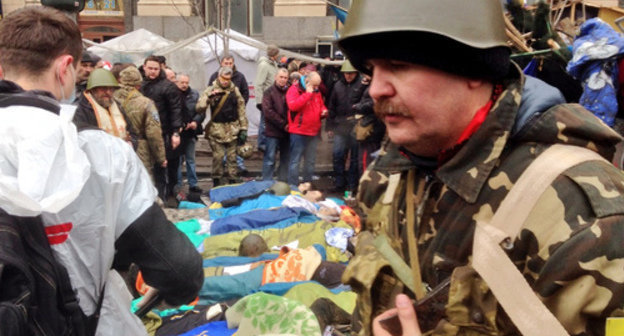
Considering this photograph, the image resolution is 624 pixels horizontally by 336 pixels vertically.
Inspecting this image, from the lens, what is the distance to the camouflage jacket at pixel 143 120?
21.9 feet

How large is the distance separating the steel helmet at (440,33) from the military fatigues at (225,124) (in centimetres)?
697

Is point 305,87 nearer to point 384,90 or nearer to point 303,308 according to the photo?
point 303,308

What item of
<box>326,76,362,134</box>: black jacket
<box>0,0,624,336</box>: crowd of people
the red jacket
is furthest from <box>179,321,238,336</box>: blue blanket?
<box>326,76,362,134</box>: black jacket

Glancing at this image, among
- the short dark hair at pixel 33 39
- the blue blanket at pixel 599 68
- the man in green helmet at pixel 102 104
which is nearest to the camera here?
the short dark hair at pixel 33 39

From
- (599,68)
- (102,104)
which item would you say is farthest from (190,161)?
(599,68)

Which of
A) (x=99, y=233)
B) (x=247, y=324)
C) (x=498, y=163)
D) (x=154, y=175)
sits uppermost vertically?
(x=498, y=163)

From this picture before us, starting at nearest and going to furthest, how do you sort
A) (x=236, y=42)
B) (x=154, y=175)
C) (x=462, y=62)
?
(x=462, y=62)
(x=154, y=175)
(x=236, y=42)

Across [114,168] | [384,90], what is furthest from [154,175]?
[384,90]

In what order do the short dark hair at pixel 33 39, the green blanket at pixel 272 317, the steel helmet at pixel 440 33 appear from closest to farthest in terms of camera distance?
the steel helmet at pixel 440 33, the short dark hair at pixel 33 39, the green blanket at pixel 272 317

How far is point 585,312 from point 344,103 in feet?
24.2

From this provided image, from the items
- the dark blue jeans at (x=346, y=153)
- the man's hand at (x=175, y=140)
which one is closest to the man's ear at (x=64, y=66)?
the man's hand at (x=175, y=140)

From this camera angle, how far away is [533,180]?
1208mm

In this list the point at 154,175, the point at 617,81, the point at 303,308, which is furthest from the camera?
the point at 154,175

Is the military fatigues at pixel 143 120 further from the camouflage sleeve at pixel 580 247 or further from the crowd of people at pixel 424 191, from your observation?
the camouflage sleeve at pixel 580 247
